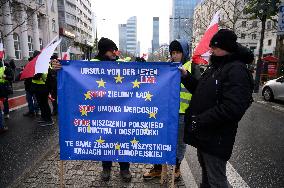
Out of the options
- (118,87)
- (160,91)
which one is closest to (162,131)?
(160,91)

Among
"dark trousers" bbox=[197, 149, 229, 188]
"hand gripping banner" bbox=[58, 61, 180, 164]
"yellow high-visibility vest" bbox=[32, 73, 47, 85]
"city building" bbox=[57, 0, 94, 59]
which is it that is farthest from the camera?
"city building" bbox=[57, 0, 94, 59]

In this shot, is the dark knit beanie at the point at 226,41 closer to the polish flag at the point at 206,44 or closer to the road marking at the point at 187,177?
the polish flag at the point at 206,44

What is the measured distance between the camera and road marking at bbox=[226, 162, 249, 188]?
4191 millimetres

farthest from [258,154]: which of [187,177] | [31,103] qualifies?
[31,103]

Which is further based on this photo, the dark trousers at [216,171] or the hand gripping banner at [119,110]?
the hand gripping banner at [119,110]

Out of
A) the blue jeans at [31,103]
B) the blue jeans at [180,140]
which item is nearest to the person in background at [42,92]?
the blue jeans at [31,103]

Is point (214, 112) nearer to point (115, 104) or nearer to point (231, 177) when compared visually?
point (115, 104)

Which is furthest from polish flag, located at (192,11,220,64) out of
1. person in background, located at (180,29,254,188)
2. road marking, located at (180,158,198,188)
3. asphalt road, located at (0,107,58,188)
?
asphalt road, located at (0,107,58,188)

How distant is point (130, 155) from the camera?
139 inches

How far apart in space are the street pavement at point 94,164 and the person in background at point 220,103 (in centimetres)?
139

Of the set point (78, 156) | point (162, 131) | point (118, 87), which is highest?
point (118, 87)

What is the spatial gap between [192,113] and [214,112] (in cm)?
33

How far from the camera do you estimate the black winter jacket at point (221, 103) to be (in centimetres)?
258

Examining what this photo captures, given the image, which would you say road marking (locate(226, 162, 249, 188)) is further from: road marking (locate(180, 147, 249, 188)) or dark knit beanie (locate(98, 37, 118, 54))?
dark knit beanie (locate(98, 37, 118, 54))
